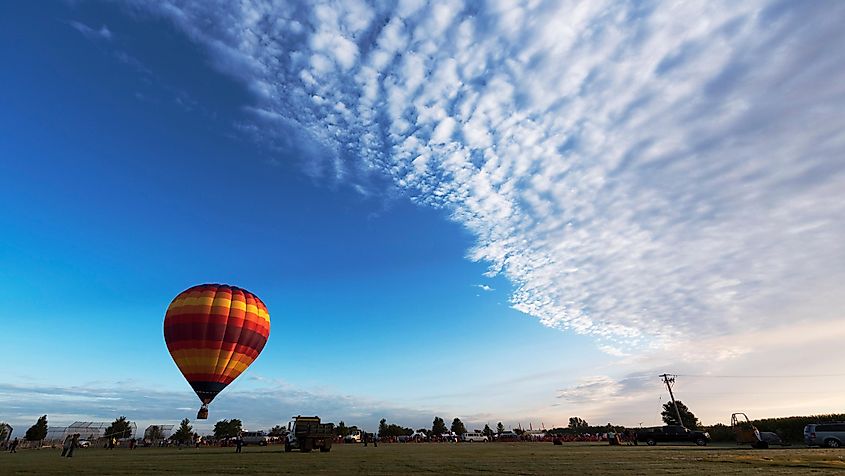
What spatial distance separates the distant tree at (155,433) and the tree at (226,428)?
3328 centimetres

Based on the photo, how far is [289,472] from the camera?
17219mm

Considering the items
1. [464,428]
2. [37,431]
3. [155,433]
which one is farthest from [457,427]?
[37,431]

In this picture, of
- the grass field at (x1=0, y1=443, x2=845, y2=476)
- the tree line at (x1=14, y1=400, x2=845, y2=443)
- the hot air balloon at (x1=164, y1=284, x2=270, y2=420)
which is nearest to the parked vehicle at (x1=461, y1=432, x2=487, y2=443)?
the tree line at (x1=14, y1=400, x2=845, y2=443)

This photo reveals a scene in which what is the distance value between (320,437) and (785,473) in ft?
103

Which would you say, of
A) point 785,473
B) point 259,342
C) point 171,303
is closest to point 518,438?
point 259,342

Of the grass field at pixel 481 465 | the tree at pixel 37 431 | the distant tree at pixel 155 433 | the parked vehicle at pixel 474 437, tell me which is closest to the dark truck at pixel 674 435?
the grass field at pixel 481 465

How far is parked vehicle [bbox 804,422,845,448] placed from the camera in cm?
3691

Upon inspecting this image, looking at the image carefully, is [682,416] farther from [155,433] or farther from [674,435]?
[155,433]

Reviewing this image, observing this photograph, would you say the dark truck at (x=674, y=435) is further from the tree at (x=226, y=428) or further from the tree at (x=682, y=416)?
the tree at (x=226, y=428)

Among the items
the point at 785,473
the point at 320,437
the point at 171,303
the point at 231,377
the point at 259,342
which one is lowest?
the point at 785,473

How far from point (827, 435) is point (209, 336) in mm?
50955

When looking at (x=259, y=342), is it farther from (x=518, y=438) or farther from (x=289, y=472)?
(x=518, y=438)

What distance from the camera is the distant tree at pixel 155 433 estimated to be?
88.2 meters

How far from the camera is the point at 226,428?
126688 millimetres
